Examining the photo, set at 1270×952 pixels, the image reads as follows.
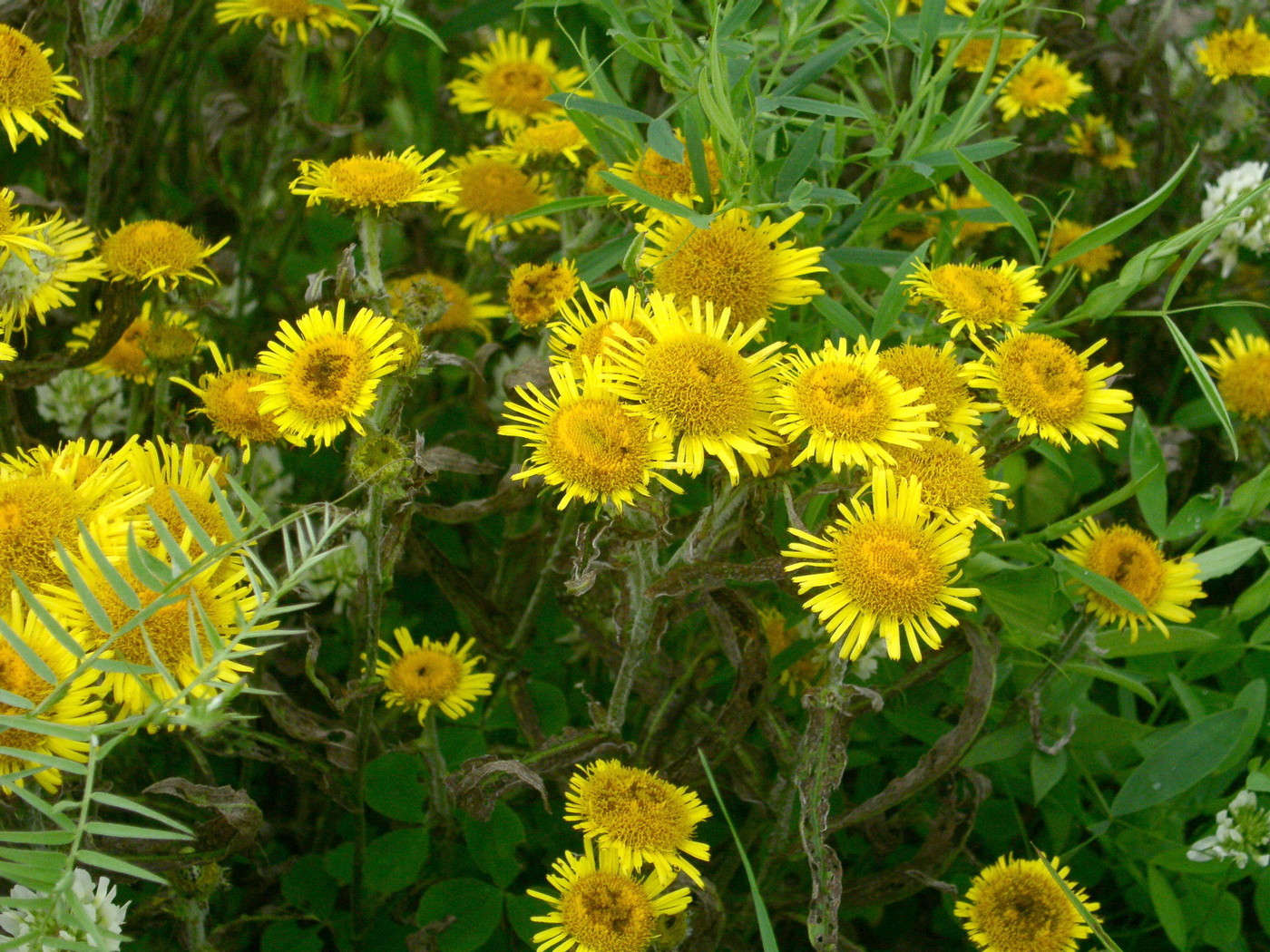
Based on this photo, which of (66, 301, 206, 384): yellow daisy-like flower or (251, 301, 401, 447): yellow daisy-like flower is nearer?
(251, 301, 401, 447): yellow daisy-like flower

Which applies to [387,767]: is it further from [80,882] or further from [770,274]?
Result: [770,274]

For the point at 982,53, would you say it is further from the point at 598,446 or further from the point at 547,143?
the point at 598,446

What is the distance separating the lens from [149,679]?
0.73m

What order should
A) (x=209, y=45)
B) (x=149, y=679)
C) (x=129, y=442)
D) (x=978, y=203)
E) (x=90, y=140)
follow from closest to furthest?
(x=149, y=679) → (x=129, y=442) → (x=90, y=140) → (x=978, y=203) → (x=209, y=45)

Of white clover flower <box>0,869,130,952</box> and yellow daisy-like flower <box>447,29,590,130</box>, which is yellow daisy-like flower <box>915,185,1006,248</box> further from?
white clover flower <box>0,869,130,952</box>

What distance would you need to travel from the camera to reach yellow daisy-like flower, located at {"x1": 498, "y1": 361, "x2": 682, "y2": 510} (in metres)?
0.79

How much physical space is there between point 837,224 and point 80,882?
2.91 feet

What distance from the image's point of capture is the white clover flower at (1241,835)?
98 cm

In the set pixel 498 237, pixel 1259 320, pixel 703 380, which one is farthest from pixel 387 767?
pixel 1259 320

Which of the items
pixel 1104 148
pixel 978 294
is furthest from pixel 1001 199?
pixel 1104 148

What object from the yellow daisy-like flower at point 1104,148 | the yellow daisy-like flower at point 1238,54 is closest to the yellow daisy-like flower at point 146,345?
the yellow daisy-like flower at point 1104,148

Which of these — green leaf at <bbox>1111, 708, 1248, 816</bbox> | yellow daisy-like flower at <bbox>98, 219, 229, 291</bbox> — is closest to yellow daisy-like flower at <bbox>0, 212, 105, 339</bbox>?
yellow daisy-like flower at <bbox>98, 219, 229, 291</bbox>

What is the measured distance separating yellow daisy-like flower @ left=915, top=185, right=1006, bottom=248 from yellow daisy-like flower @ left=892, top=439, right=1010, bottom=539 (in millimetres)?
397

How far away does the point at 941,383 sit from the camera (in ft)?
2.84
